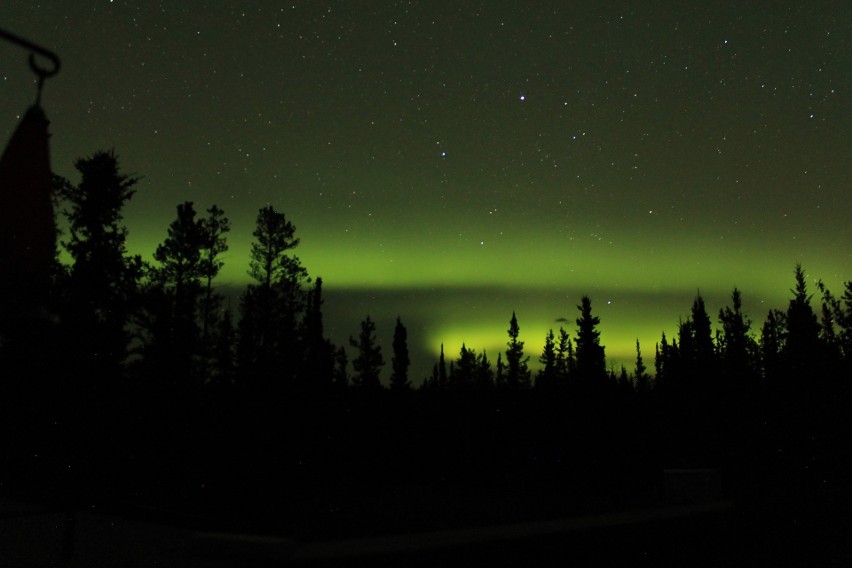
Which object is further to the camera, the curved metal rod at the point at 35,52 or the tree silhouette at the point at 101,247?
the tree silhouette at the point at 101,247

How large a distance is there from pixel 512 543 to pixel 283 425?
25.1 metres

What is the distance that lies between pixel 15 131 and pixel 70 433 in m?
15.6

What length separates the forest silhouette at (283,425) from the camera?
60.8 feet

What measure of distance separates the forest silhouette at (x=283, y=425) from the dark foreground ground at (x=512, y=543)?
1113mm

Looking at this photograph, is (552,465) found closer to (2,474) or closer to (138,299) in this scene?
(138,299)

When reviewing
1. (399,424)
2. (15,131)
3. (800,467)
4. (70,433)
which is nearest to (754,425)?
(800,467)

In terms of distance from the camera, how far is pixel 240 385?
1241 inches

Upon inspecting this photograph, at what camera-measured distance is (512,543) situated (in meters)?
5.47

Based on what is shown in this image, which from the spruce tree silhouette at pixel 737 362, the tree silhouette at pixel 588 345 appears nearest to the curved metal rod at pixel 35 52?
the spruce tree silhouette at pixel 737 362

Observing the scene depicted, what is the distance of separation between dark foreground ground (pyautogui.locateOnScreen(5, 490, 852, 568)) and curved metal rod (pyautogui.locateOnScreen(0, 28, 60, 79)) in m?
2.97

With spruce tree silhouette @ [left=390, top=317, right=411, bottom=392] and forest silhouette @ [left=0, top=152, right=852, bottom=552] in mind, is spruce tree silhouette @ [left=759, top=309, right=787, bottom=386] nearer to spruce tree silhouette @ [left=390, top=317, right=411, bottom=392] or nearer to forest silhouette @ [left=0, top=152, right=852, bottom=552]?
forest silhouette @ [left=0, top=152, right=852, bottom=552]

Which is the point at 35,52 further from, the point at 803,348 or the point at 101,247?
the point at 803,348

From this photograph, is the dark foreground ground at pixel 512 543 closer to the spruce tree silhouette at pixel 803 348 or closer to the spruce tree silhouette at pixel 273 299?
the spruce tree silhouette at pixel 273 299

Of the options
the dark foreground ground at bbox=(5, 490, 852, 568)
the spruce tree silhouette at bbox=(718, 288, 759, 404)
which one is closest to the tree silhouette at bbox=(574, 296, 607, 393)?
the spruce tree silhouette at bbox=(718, 288, 759, 404)
